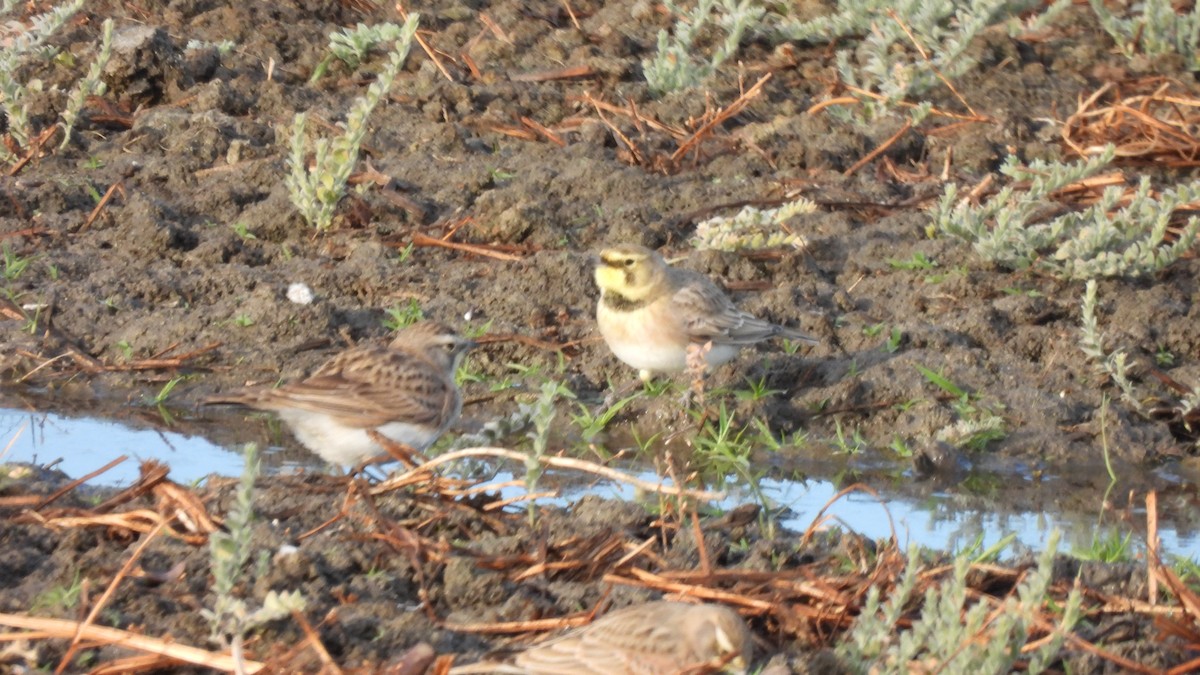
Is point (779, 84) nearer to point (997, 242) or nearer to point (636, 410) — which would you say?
point (997, 242)

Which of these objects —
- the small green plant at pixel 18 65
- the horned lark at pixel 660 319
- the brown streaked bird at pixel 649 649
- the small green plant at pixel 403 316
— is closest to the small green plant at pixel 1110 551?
the brown streaked bird at pixel 649 649

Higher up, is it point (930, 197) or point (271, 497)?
point (271, 497)

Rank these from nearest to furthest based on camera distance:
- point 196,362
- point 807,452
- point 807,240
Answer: point 807,452, point 196,362, point 807,240

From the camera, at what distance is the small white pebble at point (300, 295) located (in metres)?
9.10

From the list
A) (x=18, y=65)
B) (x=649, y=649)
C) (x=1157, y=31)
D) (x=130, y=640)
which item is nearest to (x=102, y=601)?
(x=130, y=640)

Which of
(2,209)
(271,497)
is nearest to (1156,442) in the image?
(271,497)

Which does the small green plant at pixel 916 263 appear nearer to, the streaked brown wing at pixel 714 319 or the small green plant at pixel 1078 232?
the small green plant at pixel 1078 232

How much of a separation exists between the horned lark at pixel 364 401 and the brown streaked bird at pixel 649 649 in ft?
8.57

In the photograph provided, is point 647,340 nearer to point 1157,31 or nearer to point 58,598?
point 58,598

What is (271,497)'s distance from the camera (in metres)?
5.81

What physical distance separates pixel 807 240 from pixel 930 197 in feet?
3.52

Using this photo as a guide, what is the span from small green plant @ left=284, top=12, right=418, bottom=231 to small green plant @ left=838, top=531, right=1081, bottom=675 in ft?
19.3

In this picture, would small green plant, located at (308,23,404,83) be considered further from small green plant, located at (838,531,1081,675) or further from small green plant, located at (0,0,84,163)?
small green plant, located at (838,531,1081,675)

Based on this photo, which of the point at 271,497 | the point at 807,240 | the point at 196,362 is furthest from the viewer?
the point at 807,240
